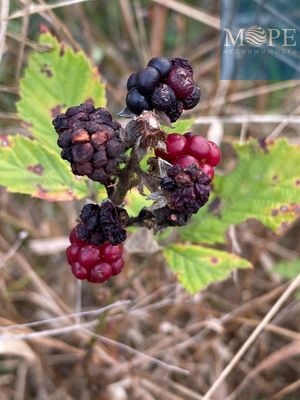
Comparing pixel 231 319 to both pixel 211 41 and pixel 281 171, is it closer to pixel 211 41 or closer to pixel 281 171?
pixel 281 171

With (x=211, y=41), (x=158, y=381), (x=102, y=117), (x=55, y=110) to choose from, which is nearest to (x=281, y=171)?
(x=55, y=110)

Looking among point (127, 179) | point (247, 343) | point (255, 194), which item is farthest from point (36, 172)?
point (247, 343)

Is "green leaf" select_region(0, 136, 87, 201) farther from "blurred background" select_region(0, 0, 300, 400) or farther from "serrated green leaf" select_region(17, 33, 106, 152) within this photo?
"blurred background" select_region(0, 0, 300, 400)

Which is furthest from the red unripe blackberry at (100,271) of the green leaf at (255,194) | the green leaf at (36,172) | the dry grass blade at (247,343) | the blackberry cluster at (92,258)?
the dry grass blade at (247,343)

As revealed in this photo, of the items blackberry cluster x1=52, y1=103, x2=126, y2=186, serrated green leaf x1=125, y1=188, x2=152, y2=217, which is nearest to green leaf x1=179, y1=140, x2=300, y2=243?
serrated green leaf x1=125, y1=188, x2=152, y2=217

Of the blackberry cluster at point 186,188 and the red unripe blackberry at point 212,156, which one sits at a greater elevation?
the red unripe blackberry at point 212,156

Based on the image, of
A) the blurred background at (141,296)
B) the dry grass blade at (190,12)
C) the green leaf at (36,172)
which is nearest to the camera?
the green leaf at (36,172)

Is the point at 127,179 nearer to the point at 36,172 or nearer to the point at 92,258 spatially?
the point at 92,258
